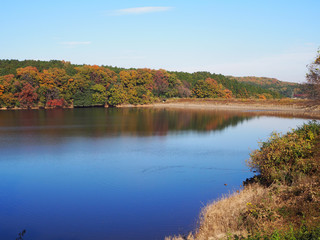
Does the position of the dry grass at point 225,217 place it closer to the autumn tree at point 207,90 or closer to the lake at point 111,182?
the lake at point 111,182

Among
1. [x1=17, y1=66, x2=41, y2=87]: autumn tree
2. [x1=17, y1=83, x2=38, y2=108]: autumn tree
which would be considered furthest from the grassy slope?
[x1=17, y1=66, x2=41, y2=87]: autumn tree

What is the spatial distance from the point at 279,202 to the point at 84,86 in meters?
69.8

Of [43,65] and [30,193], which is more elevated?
[43,65]

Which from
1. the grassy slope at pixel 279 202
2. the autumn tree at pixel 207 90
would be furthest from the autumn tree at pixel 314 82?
the autumn tree at pixel 207 90

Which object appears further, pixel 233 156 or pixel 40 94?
pixel 40 94

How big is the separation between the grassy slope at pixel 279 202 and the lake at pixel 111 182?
1675mm

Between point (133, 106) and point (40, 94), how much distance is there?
80.4 feet

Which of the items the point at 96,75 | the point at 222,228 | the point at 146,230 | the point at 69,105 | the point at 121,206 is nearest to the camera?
the point at 222,228

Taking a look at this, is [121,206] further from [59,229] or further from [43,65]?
[43,65]

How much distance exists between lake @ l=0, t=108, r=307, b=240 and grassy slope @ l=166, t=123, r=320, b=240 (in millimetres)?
1675

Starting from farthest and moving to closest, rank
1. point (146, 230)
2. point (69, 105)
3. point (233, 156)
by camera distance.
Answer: point (69, 105) < point (233, 156) < point (146, 230)

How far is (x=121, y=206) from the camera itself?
43.6ft

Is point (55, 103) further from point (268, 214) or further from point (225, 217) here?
point (268, 214)

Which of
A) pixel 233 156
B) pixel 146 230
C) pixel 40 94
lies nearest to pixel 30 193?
pixel 146 230
